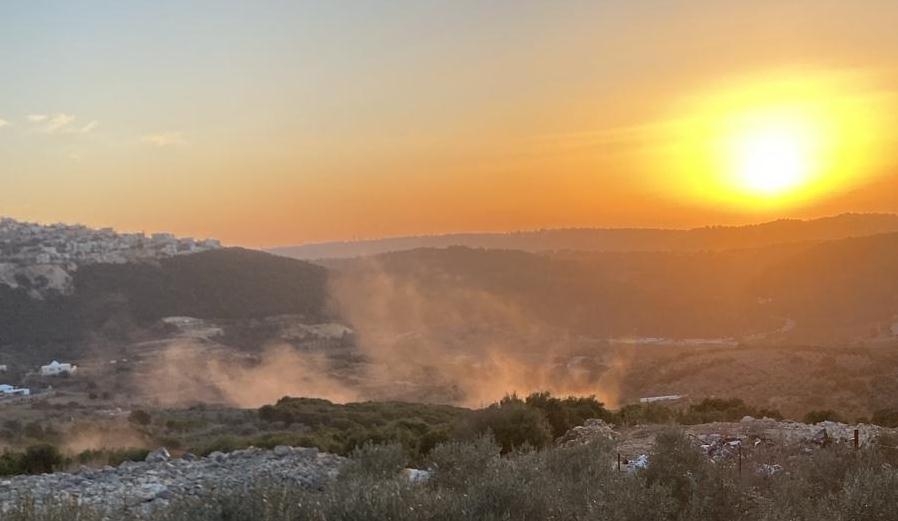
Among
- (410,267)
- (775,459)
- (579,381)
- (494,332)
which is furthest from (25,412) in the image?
(410,267)

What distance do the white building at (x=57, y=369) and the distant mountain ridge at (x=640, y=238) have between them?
64.1 m

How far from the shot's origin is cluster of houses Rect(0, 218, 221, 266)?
77.6 meters

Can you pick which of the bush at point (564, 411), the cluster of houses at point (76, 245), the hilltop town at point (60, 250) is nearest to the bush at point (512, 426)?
the bush at point (564, 411)

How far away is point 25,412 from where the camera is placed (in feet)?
119

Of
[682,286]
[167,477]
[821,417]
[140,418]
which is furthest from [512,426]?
[682,286]

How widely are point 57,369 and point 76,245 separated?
167ft

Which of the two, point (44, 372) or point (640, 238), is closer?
point (44, 372)

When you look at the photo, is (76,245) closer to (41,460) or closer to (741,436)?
(41,460)

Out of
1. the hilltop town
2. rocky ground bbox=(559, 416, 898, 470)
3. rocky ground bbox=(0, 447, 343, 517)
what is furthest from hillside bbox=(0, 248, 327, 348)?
rocky ground bbox=(559, 416, 898, 470)

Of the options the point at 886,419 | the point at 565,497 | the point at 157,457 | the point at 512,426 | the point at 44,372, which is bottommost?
the point at 44,372

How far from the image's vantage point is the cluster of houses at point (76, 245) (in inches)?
3054

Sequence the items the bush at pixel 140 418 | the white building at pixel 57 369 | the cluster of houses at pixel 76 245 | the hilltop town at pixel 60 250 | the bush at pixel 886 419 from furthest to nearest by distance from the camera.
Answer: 1. the cluster of houses at pixel 76 245
2. the hilltop town at pixel 60 250
3. the white building at pixel 57 369
4. the bush at pixel 140 418
5. the bush at pixel 886 419

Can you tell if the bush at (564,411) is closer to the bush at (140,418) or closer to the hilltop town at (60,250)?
the bush at (140,418)

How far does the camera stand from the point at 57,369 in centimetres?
4966
